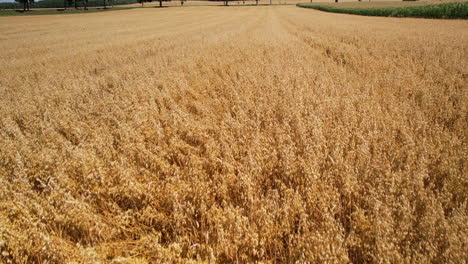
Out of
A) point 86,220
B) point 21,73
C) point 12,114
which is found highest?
point 21,73

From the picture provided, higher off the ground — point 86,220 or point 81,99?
point 81,99

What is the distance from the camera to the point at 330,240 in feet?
4.24

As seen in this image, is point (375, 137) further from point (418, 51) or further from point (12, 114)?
point (418, 51)

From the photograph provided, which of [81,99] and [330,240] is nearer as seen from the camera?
[330,240]

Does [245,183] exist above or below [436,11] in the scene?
below

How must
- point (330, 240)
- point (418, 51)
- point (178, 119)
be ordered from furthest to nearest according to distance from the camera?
point (418, 51)
point (178, 119)
point (330, 240)

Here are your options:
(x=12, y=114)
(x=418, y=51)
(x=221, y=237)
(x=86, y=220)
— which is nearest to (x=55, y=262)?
(x=86, y=220)

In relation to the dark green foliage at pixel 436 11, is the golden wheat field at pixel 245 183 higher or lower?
A: lower

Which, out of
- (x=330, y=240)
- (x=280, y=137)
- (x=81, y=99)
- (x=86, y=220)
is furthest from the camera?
(x=81, y=99)

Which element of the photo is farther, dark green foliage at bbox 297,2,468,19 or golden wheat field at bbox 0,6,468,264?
dark green foliage at bbox 297,2,468,19

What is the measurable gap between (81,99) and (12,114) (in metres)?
0.90

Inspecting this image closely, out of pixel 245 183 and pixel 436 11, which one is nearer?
pixel 245 183

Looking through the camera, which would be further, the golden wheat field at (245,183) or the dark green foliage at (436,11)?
the dark green foliage at (436,11)

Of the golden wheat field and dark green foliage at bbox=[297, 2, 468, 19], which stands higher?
dark green foliage at bbox=[297, 2, 468, 19]
